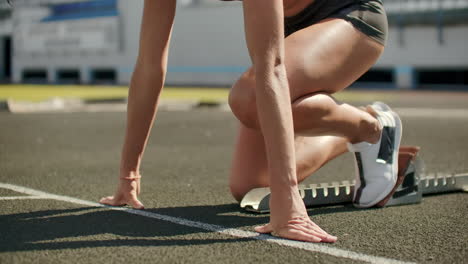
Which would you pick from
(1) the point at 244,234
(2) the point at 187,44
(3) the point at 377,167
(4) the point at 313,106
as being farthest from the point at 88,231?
(2) the point at 187,44

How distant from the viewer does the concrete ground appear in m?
2.59

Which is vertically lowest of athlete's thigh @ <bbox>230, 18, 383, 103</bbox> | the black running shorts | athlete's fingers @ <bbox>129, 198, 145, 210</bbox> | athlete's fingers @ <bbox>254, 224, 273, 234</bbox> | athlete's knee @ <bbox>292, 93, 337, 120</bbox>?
athlete's fingers @ <bbox>129, 198, 145, 210</bbox>

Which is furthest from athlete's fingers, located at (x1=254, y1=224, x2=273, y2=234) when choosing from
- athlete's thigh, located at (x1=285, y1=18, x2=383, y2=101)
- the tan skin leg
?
athlete's thigh, located at (x1=285, y1=18, x2=383, y2=101)

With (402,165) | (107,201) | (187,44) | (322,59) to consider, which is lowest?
(187,44)

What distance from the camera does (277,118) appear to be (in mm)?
2730

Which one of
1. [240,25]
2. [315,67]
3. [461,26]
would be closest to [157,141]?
[315,67]

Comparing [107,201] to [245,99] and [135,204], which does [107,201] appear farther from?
[245,99]

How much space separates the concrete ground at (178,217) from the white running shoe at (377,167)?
9cm

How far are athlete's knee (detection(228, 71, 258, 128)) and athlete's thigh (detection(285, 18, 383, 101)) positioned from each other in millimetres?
190

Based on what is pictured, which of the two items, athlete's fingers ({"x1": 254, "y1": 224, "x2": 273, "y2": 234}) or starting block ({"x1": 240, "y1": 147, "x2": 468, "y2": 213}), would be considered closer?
athlete's fingers ({"x1": 254, "y1": 224, "x2": 273, "y2": 234})

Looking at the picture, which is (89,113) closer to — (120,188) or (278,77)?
(120,188)

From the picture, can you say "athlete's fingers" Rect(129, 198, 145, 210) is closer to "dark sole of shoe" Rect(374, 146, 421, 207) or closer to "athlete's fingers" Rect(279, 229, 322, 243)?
"athlete's fingers" Rect(279, 229, 322, 243)

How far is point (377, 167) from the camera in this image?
355cm

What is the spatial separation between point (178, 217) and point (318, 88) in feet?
3.06
